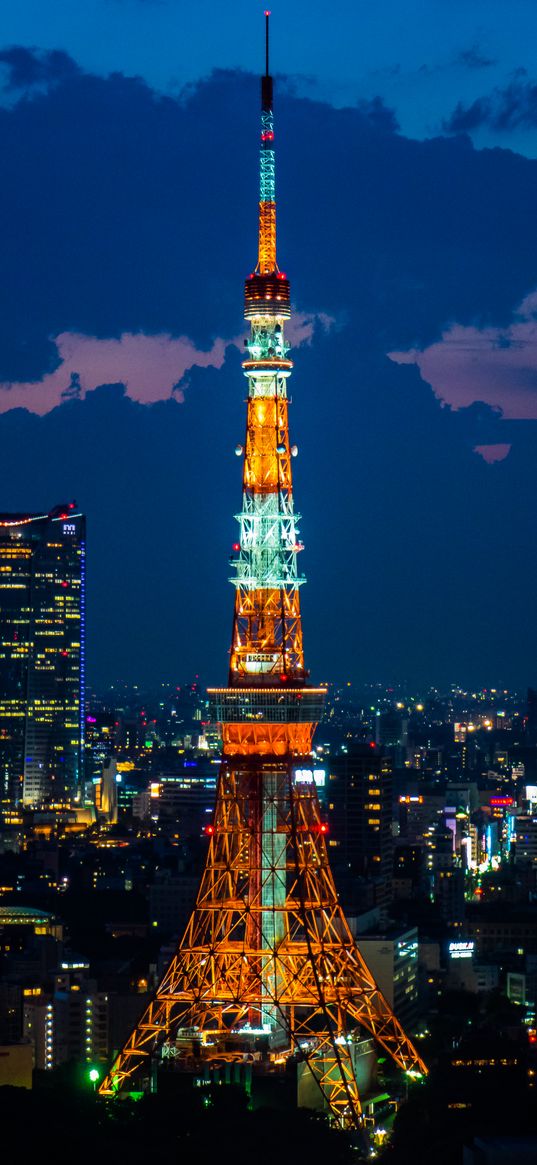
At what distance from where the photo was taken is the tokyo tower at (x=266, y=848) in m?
32.7

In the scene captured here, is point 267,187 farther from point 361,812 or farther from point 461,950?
point 361,812

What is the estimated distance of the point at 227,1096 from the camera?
30.4 metres

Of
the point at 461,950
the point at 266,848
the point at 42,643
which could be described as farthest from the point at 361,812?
the point at 266,848

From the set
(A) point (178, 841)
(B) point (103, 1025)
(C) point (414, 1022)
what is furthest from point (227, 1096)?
(A) point (178, 841)

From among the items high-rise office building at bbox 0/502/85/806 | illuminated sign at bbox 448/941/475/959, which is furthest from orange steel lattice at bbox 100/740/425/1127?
high-rise office building at bbox 0/502/85/806

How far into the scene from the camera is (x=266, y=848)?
111 feet

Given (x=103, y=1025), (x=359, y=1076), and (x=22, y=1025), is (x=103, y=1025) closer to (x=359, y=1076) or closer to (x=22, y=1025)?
(x=22, y=1025)

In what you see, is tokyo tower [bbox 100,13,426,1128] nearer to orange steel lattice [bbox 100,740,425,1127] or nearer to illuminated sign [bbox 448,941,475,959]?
orange steel lattice [bbox 100,740,425,1127]

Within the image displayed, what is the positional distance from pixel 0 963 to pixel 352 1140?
19.1 meters

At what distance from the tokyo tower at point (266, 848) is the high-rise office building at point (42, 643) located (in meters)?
58.0

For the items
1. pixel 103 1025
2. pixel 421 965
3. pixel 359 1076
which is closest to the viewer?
pixel 359 1076

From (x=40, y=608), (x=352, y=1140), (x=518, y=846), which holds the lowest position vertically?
(x=352, y=1140)

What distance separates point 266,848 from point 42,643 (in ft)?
198

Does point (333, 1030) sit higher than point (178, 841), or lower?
lower
